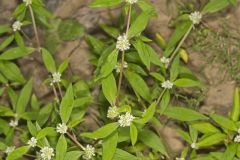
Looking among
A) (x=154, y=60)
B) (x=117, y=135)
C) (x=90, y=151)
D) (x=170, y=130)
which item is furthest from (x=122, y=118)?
(x=170, y=130)

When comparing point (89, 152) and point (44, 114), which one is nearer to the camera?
point (89, 152)

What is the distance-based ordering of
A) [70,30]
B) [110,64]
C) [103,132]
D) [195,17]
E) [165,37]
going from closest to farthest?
[103,132]
[110,64]
[195,17]
[165,37]
[70,30]

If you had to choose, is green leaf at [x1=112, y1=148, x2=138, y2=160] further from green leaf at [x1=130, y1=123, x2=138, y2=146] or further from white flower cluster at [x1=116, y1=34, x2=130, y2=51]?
white flower cluster at [x1=116, y1=34, x2=130, y2=51]

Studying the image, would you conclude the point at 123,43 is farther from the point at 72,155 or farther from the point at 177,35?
the point at 72,155

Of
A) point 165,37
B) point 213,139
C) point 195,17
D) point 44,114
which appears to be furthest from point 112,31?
point 213,139

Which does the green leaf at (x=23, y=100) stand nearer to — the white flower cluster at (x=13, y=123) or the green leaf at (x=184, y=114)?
the white flower cluster at (x=13, y=123)

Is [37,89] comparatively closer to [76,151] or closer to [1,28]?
[1,28]

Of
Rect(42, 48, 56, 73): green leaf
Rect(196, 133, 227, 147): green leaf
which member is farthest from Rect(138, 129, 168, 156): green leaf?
Rect(42, 48, 56, 73): green leaf
